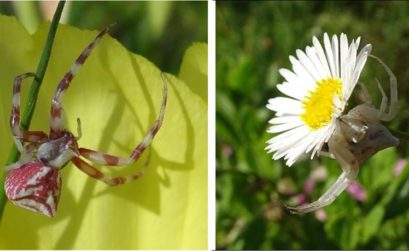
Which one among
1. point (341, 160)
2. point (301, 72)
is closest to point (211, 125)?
point (301, 72)

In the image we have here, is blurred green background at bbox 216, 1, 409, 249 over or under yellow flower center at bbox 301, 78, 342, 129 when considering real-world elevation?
under

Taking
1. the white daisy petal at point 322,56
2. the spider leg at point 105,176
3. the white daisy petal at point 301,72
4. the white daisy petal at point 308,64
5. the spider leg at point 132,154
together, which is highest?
the white daisy petal at point 322,56

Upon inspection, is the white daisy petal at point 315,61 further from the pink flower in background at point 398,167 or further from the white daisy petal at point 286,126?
the pink flower in background at point 398,167

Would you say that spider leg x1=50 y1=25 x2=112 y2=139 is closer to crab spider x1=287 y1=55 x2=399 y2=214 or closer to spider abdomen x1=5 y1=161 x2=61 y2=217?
spider abdomen x1=5 y1=161 x2=61 y2=217

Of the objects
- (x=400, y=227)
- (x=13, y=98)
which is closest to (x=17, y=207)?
(x=13, y=98)

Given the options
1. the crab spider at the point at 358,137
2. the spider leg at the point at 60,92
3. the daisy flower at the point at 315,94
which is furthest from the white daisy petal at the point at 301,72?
the spider leg at the point at 60,92

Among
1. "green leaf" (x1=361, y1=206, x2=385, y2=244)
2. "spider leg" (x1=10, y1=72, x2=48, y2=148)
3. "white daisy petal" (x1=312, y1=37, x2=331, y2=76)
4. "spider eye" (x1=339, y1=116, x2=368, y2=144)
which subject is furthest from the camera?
"green leaf" (x1=361, y1=206, x2=385, y2=244)

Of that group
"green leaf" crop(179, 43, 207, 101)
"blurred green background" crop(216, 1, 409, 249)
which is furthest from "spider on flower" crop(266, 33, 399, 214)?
"blurred green background" crop(216, 1, 409, 249)
